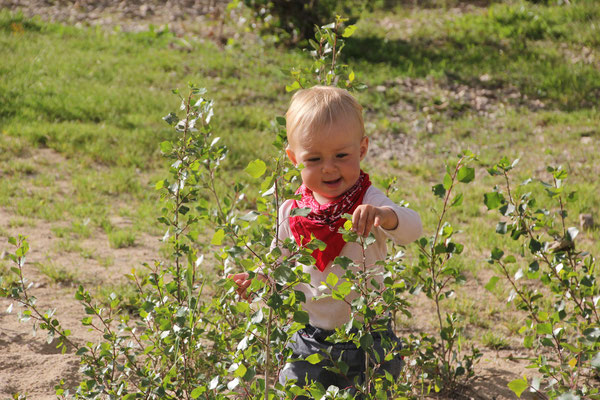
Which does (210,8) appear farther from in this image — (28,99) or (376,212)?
(376,212)

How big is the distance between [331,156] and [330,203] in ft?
0.68

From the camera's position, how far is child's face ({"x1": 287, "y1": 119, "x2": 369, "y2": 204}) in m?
2.62

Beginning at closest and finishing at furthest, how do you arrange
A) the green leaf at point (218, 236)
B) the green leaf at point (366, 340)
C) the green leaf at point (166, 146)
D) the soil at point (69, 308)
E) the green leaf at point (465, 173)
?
1. the green leaf at point (218, 236)
2. the green leaf at point (366, 340)
3. the green leaf at point (465, 173)
4. the green leaf at point (166, 146)
5. the soil at point (69, 308)

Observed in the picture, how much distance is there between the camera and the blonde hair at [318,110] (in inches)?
103

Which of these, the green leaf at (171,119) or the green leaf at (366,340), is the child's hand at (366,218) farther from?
the green leaf at (171,119)

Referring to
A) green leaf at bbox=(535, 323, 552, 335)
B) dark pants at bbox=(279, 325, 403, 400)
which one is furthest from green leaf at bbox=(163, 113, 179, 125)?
green leaf at bbox=(535, 323, 552, 335)

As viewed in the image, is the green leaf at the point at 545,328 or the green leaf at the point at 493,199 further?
the green leaf at the point at 493,199

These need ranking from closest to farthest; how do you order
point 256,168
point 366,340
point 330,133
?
point 256,168, point 366,340, point 330,133

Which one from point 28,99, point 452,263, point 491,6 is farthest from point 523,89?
point 28,99

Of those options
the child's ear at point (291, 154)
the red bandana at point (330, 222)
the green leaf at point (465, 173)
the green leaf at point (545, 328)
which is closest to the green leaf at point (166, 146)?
the child's ear at point (291, 154)

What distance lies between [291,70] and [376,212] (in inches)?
31.0

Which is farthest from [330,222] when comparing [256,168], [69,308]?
[69,308]

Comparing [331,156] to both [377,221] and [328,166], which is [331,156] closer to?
[328,166]

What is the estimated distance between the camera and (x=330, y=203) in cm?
277
